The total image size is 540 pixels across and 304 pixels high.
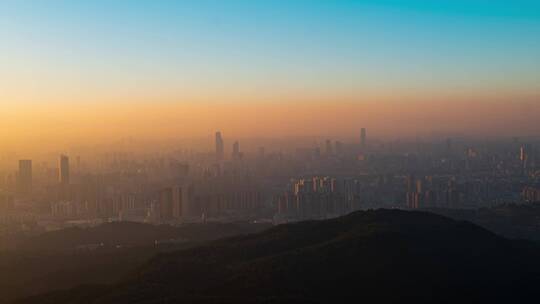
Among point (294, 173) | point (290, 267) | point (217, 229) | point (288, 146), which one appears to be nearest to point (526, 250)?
point (290, 267)

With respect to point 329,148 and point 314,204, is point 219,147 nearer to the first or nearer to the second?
point 329,148

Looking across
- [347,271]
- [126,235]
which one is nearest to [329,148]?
[126,235]

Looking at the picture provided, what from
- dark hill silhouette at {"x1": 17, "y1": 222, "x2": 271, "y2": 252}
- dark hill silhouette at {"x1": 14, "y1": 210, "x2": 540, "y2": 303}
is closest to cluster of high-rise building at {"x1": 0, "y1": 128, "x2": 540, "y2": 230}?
dark hill silhouette at {"x1": 17, "y1": 222, "x2": 271, "y2": 252}

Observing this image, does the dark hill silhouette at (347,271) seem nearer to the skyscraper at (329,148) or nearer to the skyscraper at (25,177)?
the skyscraper at (25,177)

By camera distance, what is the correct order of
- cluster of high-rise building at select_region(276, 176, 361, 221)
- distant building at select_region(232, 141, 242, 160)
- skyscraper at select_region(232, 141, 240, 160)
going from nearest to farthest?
cluster of high-rise building at select_region(276, 176, 361, 221) < distant building at select_region(232, 141, 242, 160) < skyscraper at select_region(232, 141, 240, 160)

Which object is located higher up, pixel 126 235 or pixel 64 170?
pixel 64 170

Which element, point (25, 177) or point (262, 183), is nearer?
point (25, 177)

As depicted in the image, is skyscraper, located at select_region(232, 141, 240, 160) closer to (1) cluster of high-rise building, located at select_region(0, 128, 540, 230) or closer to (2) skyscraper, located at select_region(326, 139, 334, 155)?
(1) cluster of high-rise building, located at select_region(0, 128, 540, 230)
